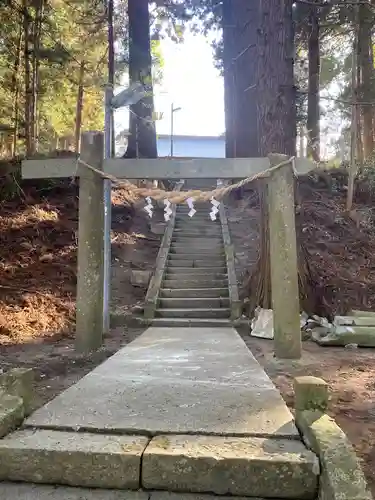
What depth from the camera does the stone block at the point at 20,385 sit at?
2916 mm

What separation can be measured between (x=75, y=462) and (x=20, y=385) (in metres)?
0.80

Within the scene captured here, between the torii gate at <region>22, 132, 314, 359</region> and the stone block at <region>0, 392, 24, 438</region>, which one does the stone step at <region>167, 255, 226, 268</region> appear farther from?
the stone block at <region>0, 392, 24, 438</region>

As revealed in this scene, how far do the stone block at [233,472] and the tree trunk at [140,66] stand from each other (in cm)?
1227

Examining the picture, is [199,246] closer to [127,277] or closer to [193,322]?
[127,277]

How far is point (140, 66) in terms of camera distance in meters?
13.8

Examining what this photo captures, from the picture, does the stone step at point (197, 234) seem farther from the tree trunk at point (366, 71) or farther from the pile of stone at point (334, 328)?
the tree trunk at point (366, 71)

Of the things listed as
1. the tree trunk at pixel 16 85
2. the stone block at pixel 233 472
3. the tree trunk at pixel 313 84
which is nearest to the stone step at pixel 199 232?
the tree trunk at pixel 313 84

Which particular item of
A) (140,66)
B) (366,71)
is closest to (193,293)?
(140,66)

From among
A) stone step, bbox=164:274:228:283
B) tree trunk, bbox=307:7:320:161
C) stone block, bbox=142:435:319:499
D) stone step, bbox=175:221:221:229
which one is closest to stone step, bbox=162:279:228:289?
stone step, bbox=164:274:228:283

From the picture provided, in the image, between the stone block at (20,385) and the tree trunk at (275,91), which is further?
the tree trunk at (275,91)

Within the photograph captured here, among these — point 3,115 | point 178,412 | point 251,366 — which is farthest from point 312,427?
point 3,115

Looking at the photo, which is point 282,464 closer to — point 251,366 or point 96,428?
point 96,428

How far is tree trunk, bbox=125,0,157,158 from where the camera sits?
45.4ft

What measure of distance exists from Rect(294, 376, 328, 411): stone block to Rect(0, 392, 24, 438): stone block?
65.6 inches
